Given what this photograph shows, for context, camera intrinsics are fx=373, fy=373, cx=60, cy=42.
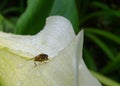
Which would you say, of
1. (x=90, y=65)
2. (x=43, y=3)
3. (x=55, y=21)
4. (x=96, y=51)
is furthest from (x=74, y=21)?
(x=96, y=51)

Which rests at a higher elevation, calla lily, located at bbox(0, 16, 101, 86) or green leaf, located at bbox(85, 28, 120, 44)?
calla lily, located at bbox(0, 16, 101, 86)

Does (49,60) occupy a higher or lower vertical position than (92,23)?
higher

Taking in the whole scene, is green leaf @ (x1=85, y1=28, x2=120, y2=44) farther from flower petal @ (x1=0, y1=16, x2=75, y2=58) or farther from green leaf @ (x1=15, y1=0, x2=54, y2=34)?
flower petal @ (x1=0, y1=16, x2=75, y2=58)

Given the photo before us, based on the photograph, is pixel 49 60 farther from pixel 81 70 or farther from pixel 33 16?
pixel 33 16

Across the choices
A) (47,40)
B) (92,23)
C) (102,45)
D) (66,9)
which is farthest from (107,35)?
(47,40)

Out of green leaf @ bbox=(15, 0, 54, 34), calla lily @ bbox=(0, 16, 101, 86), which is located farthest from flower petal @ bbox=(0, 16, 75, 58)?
green leaf @ bbox=(15, 0, 54, 34)

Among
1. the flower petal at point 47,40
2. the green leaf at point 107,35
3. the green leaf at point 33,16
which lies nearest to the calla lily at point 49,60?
the flower petal at point 47,40

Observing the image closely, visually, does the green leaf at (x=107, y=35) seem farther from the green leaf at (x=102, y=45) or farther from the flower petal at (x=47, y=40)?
the flower petal at (x=47, y=40)
